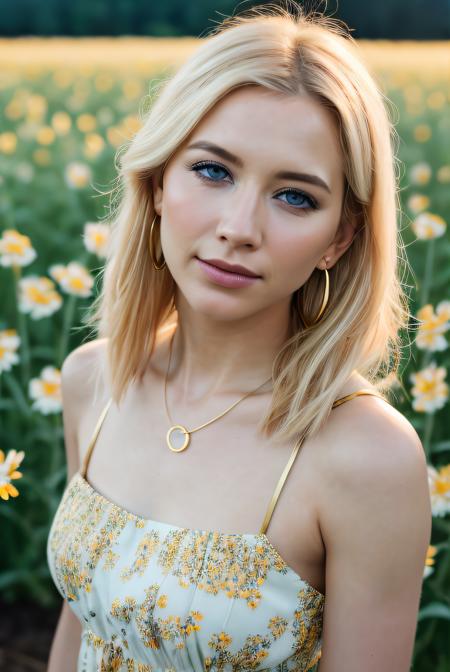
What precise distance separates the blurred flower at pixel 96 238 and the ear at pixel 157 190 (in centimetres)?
84

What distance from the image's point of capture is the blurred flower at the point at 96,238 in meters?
2.62

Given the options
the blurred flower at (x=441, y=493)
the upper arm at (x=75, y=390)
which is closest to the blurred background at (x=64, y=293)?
the blurred flower at (x=441, y=493)

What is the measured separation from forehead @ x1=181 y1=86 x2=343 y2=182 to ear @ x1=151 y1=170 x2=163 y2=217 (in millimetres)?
218

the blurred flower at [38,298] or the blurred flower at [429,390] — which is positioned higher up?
the blurred flower at [429,390]

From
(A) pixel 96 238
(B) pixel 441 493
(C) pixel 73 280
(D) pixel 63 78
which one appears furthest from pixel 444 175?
(D) pixel 63 78

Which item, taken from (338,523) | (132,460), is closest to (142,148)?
(132,460)

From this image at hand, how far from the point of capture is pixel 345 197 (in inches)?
64.9

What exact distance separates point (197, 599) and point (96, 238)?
1318mm

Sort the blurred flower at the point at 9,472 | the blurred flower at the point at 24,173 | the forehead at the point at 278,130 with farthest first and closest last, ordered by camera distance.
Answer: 1. the blurred flower at the point at 24,173
2. the forehead at the point at 278,130
3. the blurred flower at the point at 9,472

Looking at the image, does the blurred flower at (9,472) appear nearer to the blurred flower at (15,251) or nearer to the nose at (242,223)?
the nose at (242,223)

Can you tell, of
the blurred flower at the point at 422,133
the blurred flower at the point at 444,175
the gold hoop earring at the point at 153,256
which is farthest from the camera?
the blurred flower at the point at 422,133

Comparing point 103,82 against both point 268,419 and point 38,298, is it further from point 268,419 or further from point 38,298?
point 268,419

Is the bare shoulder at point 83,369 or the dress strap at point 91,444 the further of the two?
the bare shoulder at point 83,369

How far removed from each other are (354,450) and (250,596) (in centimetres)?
30
